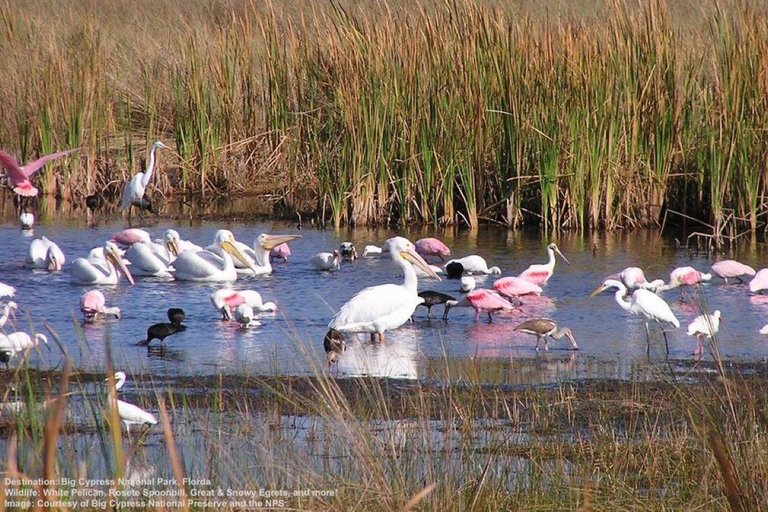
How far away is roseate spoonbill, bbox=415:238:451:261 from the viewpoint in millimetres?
11461

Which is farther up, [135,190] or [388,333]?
[135,190]

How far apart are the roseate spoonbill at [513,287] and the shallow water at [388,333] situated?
4.8 inches

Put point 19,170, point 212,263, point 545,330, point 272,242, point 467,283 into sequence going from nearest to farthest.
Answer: point 19,170 → point 545,330 → point 467,283 → point 212,263 → point 272,242

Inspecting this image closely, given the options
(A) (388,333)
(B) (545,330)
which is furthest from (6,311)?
(B) (545,330)

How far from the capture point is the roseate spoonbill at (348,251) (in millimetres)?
11375

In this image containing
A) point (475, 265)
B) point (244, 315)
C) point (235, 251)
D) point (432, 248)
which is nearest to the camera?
point (244, 315)

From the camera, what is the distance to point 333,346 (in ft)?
24.4

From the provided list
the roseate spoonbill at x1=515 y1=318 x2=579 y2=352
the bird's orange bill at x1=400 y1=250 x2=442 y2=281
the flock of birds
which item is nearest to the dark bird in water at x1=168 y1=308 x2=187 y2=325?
the flock of birds

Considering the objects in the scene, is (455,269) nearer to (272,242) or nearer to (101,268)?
(272,242)

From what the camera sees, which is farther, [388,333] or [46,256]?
[46,256]

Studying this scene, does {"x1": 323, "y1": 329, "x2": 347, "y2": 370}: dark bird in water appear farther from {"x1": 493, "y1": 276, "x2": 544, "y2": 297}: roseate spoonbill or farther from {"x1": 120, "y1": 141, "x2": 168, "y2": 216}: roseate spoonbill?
Answer: {"x1": 120, "y1": 141, "x2": 168, "y2": 216}: roseate spoonbill

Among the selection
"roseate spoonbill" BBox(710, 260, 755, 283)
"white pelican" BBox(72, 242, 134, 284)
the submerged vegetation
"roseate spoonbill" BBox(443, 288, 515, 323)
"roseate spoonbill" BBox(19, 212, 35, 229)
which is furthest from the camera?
"roseate spoonbill" BBox(19, 212, 35, 229)

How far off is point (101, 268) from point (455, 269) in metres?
3.13

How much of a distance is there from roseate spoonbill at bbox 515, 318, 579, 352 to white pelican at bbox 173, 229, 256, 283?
390 cm
